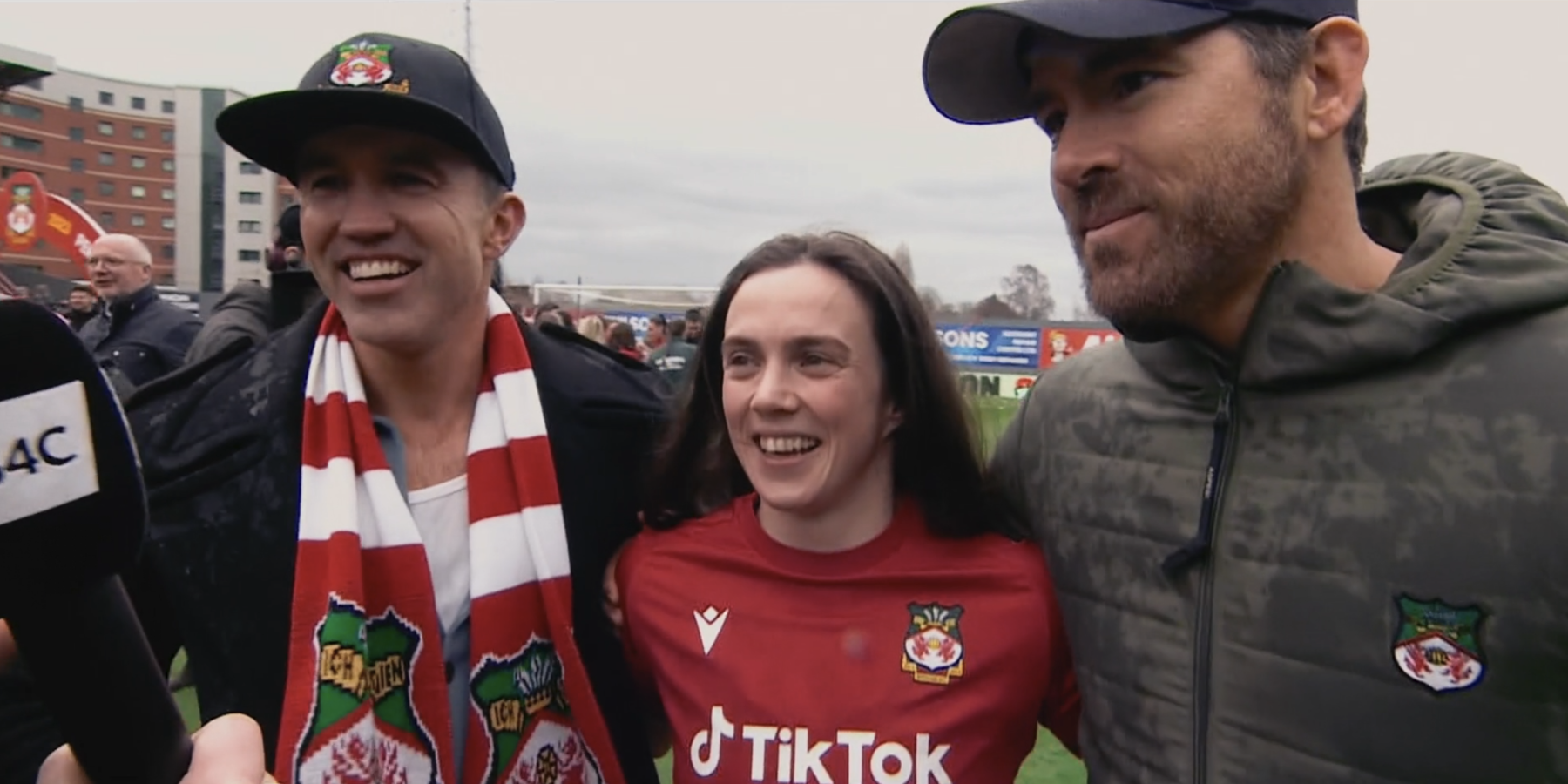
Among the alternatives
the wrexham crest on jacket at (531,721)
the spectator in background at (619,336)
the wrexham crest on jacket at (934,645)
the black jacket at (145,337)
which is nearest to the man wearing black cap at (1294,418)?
the wrexham crest on jacket at (934,645)

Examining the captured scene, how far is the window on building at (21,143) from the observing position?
56.8 m

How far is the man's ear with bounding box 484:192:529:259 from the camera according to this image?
85.5 inches

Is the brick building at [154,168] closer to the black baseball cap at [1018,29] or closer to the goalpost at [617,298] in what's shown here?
the goalpost at [617,298]

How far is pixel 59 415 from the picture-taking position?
2.51ft

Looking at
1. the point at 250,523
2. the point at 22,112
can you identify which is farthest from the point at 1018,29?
the point at 22,112

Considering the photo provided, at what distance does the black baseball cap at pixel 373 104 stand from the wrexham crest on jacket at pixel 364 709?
0.86 meters

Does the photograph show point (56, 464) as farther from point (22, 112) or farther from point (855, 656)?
point (22, 112)

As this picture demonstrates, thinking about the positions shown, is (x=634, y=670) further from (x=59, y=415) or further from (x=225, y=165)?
(x=225, y=165)

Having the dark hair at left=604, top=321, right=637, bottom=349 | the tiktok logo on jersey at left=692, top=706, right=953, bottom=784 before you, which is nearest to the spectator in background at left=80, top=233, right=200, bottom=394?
the dark hair at left=604, top=321, right=637, bottom=349

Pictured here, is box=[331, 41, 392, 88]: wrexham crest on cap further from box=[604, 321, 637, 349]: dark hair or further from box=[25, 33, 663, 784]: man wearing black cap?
box=[604, 321, 637, 349]: dark hair

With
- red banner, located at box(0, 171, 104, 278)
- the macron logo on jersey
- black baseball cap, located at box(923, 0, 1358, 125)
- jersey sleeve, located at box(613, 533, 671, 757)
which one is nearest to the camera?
black baseball cap, located at box(923, 0, 1358, 125)

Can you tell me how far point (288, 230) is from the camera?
4.78 meters

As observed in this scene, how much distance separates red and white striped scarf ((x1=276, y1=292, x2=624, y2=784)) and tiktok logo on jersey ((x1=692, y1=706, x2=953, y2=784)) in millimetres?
323

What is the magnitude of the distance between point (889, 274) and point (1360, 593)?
1092mm
